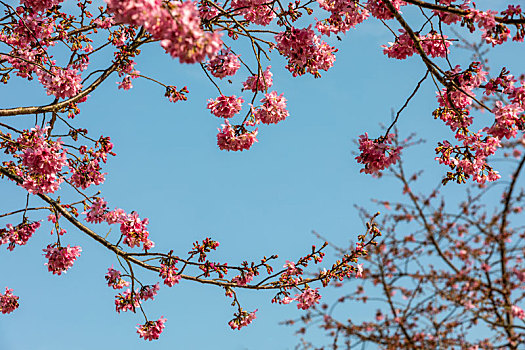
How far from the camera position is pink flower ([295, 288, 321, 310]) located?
505cm

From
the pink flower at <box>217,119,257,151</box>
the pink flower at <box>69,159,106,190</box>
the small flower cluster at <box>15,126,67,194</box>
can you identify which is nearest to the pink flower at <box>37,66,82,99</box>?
the small flower cluster at <box>15,126,67,194</box>

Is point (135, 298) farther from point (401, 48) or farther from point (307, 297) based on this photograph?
point (401, 48)

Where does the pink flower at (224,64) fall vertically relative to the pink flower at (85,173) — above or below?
above

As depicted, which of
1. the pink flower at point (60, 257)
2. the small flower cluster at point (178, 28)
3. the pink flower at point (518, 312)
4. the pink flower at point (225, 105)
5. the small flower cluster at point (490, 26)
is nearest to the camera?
the small flower cluster at point (178, 28)

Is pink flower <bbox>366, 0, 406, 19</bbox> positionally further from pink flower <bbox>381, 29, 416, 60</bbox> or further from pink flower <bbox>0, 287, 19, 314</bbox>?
pink flower <bbox>0, 287, 19, 314</bbox>

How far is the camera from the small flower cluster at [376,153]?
4.88 metres

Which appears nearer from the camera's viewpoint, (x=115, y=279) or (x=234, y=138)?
(x=234, y=138)

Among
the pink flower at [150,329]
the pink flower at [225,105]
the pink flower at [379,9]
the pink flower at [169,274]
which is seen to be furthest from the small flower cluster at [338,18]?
the pink flower at [150,329]

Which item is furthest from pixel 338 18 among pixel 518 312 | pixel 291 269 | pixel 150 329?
pixel 518 312

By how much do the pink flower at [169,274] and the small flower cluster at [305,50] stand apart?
2437 millimetres

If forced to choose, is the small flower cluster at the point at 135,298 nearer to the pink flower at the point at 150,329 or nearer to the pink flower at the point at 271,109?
the pink flower at the point at 150,329

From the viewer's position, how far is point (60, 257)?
5.41 m

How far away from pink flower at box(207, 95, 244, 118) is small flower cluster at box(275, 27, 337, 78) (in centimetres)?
69

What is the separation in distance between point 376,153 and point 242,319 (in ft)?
7.55
